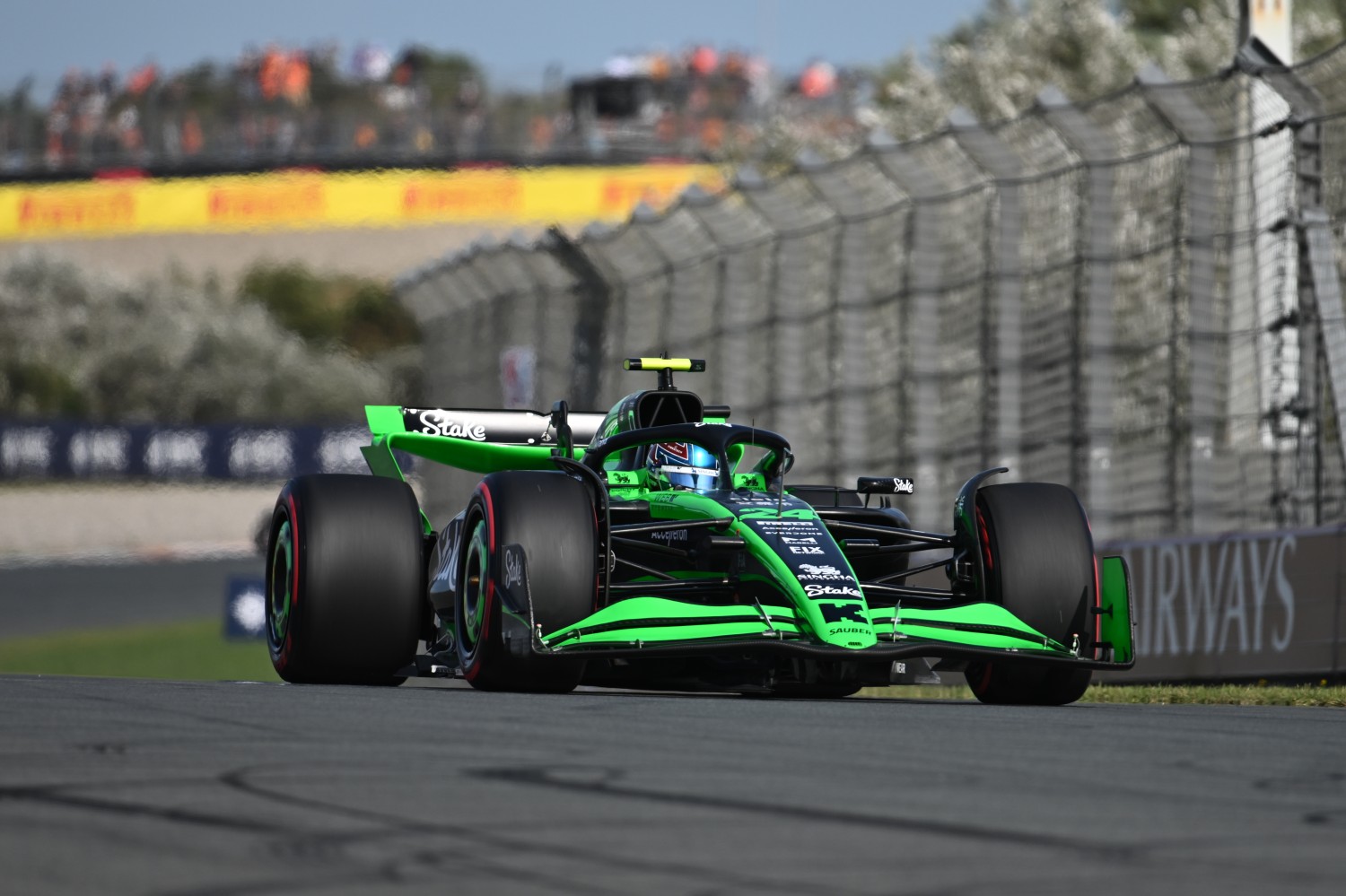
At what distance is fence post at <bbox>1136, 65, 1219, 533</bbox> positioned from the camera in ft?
42.6

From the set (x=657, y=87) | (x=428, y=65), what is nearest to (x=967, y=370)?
(x=657, y=87)

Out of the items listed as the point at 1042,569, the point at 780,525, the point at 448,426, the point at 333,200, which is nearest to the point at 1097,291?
the point at 448,426

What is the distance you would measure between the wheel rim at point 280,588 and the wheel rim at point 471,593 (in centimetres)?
118

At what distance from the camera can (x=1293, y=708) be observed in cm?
912

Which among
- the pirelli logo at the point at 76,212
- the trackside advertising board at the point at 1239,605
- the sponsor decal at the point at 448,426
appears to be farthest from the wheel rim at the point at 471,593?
the pirelli logo at the point at 76,212

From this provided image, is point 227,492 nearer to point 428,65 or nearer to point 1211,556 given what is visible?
point 1211,556

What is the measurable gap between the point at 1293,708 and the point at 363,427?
3517 cm

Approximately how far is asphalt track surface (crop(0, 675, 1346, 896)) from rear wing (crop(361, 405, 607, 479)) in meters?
3.97

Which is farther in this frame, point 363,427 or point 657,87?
point 657,87

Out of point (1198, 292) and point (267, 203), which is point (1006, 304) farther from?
point (267, 203)

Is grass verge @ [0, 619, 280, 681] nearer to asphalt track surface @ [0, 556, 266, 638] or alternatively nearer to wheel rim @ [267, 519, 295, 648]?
asphalt track surface @ [0, 556, 266, 638]

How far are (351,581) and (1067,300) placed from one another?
594cm

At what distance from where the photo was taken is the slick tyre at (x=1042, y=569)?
9531mm

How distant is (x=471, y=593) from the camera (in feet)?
31.1
